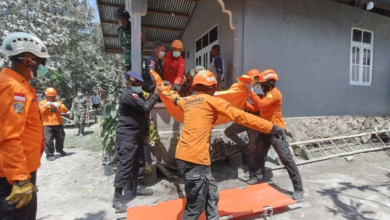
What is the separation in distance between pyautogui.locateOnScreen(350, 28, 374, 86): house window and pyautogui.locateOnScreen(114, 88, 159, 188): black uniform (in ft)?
21.6

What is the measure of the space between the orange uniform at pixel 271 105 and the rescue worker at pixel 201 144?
1.09 metres

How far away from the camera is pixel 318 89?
247 inches

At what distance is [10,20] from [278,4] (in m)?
12.2

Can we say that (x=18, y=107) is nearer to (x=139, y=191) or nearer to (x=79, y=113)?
(x=139, y=191)

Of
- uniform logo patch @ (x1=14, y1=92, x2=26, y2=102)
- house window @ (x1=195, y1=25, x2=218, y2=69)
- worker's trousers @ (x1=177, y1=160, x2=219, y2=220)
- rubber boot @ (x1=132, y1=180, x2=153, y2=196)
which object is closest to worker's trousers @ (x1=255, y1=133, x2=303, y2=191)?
worker's trousers @ (x1=177, y1=160, x2=219, y2=220)

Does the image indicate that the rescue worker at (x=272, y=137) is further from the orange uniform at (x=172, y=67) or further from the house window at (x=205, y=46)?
the house window at (x=205, y=46)

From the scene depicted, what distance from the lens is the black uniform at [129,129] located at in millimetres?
3236

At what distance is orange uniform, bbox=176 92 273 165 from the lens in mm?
2422

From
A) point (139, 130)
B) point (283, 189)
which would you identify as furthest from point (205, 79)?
point (283, 189)

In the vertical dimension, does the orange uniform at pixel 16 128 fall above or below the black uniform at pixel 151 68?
below

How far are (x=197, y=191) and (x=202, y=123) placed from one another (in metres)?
0.72

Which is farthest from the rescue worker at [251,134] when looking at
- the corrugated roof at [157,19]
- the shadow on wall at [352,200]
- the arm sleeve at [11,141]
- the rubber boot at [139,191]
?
the corrugated roof at [157,19]

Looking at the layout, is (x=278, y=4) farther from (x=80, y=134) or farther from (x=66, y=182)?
(x=80, y=134)

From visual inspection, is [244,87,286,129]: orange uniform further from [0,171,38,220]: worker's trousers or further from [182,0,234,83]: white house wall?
[0,171,38,220]: worker's trousers
